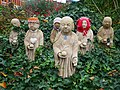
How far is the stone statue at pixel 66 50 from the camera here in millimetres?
3658

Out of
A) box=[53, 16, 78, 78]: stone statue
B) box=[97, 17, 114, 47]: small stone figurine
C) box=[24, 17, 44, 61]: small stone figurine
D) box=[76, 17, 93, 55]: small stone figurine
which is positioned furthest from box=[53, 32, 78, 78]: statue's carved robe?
box=[97, 17, 114, 47]: small stone figurine

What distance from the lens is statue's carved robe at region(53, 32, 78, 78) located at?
3.69 m

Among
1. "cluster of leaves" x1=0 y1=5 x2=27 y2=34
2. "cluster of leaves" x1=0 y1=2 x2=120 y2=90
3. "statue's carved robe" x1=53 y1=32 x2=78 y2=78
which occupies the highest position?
"cluster of leaves" x1=0 y1=5 x2=27 y2=34

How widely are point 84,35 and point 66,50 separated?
0.91m

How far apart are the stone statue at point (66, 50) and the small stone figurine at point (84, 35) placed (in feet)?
2.41

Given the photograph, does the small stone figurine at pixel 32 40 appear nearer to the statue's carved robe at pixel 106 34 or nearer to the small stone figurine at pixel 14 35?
the small stone figurine at pixel 14 35

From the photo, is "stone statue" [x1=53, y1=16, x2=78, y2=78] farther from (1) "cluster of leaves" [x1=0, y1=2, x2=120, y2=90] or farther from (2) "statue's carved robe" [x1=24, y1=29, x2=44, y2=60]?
(2) "statue's carved robe" [x1=24, y1=29, x2=44, y2=60]

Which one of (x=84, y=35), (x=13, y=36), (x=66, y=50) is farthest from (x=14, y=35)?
(x=66, y=50)

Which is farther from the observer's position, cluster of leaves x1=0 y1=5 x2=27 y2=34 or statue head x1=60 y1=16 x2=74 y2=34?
cluster of leaves x1=0 y1=5 x2=27 y2=34

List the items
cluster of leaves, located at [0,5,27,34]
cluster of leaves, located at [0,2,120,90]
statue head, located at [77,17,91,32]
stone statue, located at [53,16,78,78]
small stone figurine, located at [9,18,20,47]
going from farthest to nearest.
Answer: cluster of leaves, located at [0,5,27,34], small stone figurine, located at [9,18,20,47], statue head, located at [77,17,91,32], stone statue, located at [53,16,78,78], cluster of leaves, located at [0,2,120,90]

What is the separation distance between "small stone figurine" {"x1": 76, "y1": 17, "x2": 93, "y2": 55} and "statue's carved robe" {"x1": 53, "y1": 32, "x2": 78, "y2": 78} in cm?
73

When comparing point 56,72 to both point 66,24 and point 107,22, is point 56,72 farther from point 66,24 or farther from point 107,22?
point 107,22

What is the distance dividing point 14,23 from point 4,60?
992 millimetres

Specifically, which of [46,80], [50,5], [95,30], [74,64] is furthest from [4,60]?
[50,5]
